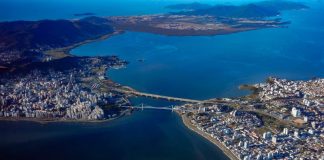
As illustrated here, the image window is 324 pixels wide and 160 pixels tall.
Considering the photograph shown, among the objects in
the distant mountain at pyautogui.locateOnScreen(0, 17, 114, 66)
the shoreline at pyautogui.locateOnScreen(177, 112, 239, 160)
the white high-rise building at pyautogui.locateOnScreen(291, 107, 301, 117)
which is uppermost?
the distant mountain at pyautogui.locateOnScreen(0, 17, 114, 66)

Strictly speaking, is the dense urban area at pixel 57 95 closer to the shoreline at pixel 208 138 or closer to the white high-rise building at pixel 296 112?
the shoreline at pixel 208 138

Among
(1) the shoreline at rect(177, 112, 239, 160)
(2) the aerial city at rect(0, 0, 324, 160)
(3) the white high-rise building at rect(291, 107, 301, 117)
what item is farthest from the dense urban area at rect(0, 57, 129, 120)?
(3) the white high-rise building at rect(291, 107, 301, 117)

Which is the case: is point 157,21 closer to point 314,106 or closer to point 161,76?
point 161,76

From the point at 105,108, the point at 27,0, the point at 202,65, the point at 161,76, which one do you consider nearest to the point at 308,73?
the point at 202,65

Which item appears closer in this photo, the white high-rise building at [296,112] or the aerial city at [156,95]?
the aerial city at [156,95]

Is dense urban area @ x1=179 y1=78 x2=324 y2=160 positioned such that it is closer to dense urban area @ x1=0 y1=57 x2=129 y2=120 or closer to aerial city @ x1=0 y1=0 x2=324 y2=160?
aerial city @ x1=0 y1=0 x2=324 y2=160

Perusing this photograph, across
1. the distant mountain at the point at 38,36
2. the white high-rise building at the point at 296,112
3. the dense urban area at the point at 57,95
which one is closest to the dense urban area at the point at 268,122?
the white high-rise building at the point at 296,112
